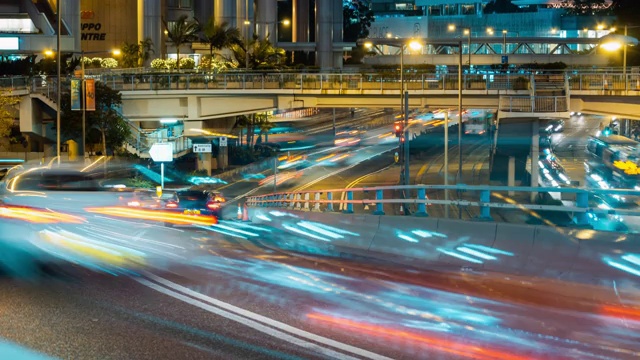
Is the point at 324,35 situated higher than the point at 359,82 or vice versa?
the point at 324,35

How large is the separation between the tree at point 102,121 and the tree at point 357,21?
108130mm

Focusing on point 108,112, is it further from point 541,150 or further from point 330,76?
point 541,150

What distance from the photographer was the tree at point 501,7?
182 meters

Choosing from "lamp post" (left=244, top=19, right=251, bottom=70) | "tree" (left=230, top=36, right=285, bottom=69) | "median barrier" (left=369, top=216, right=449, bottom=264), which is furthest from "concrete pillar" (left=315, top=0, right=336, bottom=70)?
"median barrier" (left=369, top=216, right=449, bottom=264)

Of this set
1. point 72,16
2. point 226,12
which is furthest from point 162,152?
point 226,12

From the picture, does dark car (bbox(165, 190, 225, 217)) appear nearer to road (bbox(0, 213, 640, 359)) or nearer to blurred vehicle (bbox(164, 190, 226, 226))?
blurred vehicle (bbox(164, 190, 226, 226))

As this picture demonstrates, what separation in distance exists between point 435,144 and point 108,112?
42181 millimetres

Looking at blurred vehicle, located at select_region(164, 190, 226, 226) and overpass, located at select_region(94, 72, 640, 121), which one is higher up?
overpass, located at select_region(94, 72, 640, 121)

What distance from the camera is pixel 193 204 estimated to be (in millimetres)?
29578

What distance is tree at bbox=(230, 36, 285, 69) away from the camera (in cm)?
9131

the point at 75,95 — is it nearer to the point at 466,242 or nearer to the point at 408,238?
the point at 408,238

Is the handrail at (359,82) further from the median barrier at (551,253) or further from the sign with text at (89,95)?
the median barrier at (551,253)

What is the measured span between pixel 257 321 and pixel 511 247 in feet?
22.4

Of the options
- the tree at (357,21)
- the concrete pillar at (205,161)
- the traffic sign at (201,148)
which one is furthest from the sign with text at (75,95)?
the tree at (357,21)
